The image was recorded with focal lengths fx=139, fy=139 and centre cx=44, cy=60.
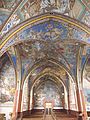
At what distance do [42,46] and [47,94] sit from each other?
13945mm

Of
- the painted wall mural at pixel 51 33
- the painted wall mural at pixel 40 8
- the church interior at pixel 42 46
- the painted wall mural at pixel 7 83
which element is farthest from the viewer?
the painted wall mural at pixel 7 83

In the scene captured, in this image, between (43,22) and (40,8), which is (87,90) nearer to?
(43,22)

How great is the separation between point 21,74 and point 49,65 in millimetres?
4153

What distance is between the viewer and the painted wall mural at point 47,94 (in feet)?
78.4

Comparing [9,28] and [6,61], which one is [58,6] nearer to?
[9,28]

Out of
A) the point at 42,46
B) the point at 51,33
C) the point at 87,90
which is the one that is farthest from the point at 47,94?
the point at 51,33

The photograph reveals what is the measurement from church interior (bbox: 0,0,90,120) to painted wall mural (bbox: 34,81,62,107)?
500 cm

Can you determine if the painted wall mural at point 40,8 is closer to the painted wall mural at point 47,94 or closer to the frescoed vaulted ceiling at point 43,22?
the frescoed vaulted ceiling at point 43,22

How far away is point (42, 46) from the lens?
12.0m

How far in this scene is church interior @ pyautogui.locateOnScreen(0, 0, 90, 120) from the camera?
24.4 ft

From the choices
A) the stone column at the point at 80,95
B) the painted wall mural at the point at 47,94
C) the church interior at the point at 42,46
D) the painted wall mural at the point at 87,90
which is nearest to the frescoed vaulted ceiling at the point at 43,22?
the church interior at the point at 42,46

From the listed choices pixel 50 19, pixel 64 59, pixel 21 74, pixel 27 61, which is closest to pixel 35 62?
pixel 27 61

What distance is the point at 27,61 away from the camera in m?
13.3

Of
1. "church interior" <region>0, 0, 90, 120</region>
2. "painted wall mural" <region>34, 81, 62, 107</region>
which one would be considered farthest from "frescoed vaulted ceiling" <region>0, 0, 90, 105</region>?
"painted wall mural" <region>34, 81, 62, 107</region>
